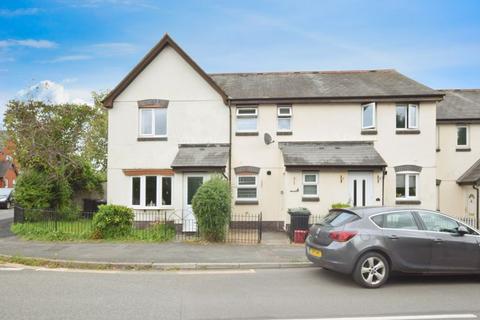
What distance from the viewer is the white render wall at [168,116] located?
16172 millimetres

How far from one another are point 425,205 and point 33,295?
15711 mm

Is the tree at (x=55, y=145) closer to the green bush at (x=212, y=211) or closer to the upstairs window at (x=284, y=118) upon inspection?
the green bush at (x=212, y=211)

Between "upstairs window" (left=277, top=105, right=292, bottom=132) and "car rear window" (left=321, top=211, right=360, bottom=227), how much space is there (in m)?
8.94

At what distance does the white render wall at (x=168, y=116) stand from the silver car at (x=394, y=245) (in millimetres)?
10034

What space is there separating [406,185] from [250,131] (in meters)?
7.91

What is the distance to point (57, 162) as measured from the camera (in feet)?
60.1

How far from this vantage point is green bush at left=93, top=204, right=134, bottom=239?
12.1m

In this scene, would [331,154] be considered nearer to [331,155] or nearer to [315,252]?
[331,155]

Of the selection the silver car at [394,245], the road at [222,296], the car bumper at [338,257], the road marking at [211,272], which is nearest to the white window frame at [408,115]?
the silver car at [394,245]

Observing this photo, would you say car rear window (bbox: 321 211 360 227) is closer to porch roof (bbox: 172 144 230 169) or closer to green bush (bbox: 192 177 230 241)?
green bush (bbox: 192 177 230 241)

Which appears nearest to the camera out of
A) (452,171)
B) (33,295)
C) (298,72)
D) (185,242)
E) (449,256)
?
(33,295)

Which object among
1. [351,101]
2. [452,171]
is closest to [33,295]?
[351,101]

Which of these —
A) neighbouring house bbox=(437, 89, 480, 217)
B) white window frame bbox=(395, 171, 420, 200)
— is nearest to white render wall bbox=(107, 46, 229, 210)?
white window frame bbox=(395, 171, 420, 200)

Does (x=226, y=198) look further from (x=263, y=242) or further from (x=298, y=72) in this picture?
(x=298, y=72)
